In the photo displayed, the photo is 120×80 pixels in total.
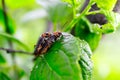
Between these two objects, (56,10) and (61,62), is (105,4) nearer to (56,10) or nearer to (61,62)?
(61,62)

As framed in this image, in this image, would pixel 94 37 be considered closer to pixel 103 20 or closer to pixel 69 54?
pixel 103 20

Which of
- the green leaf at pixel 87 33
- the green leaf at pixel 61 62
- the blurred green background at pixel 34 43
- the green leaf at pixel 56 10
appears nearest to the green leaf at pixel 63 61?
the green leaf at pixel 61 62

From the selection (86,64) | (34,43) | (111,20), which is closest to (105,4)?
(111,20)

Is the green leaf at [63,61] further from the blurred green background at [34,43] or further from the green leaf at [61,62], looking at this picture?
the blurred green background at [34,43]

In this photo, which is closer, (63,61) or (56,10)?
(63,61)

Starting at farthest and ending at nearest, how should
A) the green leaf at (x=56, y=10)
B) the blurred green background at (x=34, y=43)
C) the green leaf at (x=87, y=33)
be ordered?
the blurred green background at (x=34, y=43), the green leaf at (x=56, y=10), the green leaf at (x=87, y=33)

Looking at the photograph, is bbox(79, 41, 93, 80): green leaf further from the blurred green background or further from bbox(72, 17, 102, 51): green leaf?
the blurred green background

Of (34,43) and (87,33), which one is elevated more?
(87,33)

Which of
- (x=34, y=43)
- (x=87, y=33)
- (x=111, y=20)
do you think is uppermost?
(x=111, y=20)

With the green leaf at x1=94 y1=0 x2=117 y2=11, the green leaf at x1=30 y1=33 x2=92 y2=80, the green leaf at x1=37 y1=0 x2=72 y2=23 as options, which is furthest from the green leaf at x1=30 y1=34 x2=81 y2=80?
the green leaf at x1=37 y1=0 x2=72 y2=23
